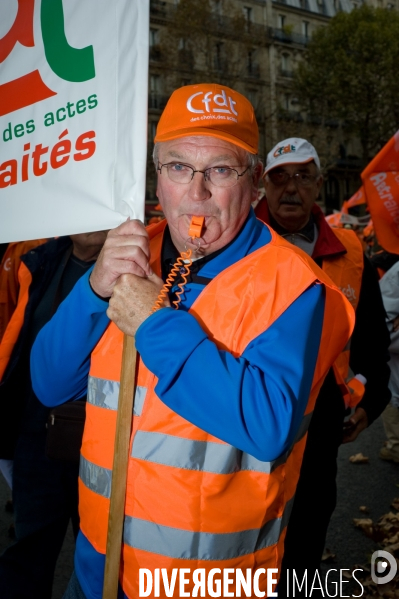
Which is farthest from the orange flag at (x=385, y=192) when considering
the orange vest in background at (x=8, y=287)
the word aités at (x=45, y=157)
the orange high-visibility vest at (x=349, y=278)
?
the word aités at (x=45, y=157)

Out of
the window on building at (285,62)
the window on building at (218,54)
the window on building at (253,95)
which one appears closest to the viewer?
the window on building at (218,54)

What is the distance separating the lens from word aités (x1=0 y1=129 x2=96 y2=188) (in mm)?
1781

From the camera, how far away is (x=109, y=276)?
66.5 inches

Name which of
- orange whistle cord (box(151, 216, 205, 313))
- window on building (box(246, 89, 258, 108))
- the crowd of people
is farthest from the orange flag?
window on building (box(246, 89, 258, 108))

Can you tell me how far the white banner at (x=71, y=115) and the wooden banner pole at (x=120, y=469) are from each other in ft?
1.35

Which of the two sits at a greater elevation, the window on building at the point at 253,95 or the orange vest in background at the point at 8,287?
the window on building at the point at 253,95

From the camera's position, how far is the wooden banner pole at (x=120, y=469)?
64.7 inches

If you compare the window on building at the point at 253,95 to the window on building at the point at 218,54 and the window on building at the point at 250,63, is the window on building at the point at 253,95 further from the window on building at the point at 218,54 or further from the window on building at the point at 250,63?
the window on building at the point at 218,54

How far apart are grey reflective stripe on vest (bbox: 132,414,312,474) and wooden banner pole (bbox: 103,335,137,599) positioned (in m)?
0.05

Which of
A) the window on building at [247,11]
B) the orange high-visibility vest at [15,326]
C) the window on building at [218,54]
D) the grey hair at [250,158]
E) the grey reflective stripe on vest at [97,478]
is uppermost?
the window on building at [247,11]

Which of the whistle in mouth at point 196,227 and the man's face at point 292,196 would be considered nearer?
the whistle in mouth at point 196,227

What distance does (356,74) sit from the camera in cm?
3350

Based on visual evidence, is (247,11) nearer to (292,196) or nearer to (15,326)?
(292,196)

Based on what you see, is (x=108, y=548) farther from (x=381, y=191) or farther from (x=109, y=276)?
(x=381, y=191)
